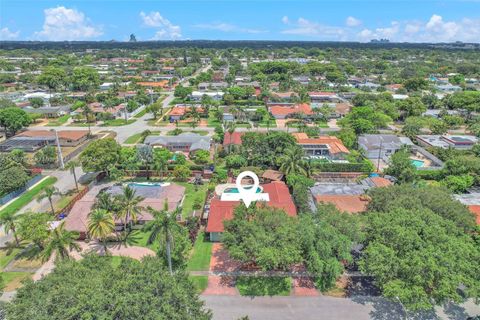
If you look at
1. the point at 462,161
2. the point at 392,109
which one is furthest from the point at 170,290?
the point at 392,109

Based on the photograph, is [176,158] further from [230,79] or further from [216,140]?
[230,79]

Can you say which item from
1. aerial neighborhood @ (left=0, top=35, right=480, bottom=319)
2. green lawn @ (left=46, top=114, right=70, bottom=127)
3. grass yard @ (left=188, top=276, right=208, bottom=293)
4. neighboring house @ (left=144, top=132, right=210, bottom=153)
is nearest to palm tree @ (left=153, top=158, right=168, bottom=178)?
aerial neighborhood @ (left=0, top=35, right=480, bottom=319)

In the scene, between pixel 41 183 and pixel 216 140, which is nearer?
pixel 41 183

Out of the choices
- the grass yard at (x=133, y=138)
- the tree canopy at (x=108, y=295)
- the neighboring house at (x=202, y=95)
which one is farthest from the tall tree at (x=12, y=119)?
the tree canopy at (x=108, y=295)

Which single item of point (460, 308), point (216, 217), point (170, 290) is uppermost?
point (170, 290)

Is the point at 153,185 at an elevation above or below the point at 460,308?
above

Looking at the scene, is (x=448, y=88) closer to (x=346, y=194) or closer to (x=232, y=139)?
(x=232, y=139)

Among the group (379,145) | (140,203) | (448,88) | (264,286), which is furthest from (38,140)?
(448,88)
